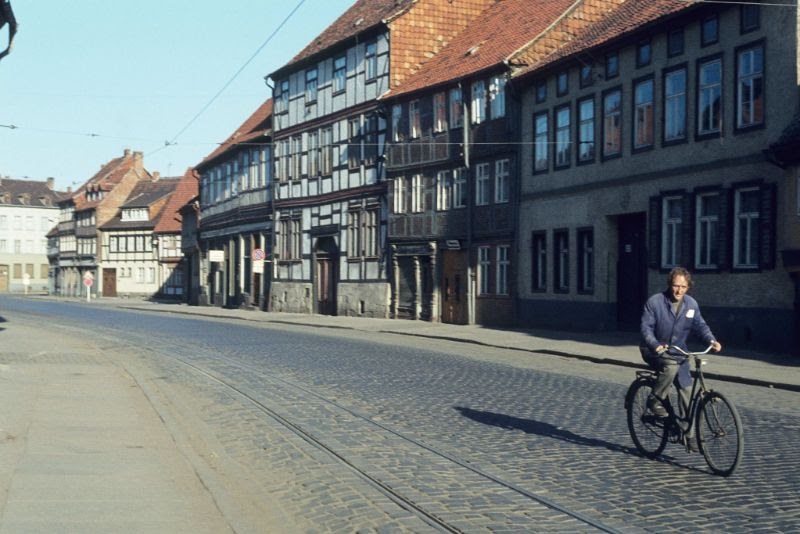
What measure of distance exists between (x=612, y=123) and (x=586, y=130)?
4.52ft

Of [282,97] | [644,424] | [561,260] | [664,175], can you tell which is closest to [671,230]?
[664,175]

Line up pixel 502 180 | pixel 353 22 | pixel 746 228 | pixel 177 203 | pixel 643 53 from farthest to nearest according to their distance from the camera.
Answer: pixel 177 203
pixel 353 22
pixel 502 180
pixel 643 53
pixel 746 228

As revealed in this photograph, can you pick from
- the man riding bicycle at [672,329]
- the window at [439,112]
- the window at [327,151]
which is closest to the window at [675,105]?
the window at [439,112]

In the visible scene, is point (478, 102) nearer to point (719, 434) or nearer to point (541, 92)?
point (541, 92)

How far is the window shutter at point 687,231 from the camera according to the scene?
26.6m

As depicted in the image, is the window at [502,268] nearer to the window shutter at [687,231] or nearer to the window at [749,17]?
the window shutter at [687,231]

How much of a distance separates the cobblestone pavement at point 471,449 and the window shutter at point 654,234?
7746 mm

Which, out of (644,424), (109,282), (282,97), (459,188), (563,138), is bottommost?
(644,424)

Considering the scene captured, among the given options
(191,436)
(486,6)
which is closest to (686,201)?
(191,436)

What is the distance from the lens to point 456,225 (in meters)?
38.4

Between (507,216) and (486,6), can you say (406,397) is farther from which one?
(486,6)

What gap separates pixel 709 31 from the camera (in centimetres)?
2606

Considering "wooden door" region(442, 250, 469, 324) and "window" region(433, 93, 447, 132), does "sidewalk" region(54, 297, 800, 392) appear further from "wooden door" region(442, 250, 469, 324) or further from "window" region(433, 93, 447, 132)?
"window" region(433, 93, 447, 132)

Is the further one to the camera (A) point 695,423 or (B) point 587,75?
(B) point 587,75
